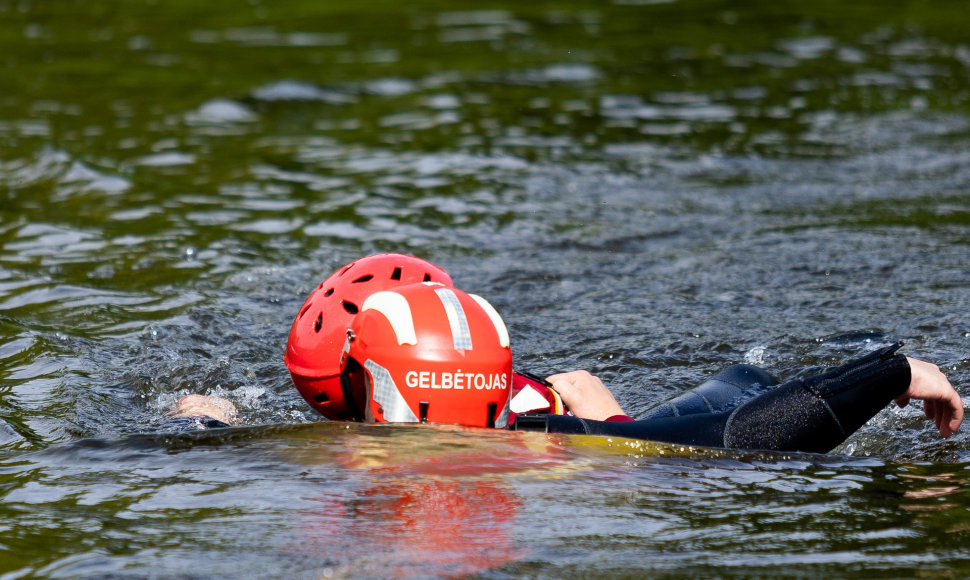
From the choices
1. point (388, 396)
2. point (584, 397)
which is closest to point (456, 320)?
point (388, 396)

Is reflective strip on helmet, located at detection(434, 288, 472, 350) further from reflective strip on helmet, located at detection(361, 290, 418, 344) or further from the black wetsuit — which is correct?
the black wetsuit

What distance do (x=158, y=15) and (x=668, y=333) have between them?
53.7 ft

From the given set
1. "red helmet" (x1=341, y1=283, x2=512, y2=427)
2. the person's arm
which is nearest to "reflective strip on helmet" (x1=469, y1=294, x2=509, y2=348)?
"red helmet" (x1=341, y1=283, x2=512, y2=427)

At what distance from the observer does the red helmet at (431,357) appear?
4637 mm

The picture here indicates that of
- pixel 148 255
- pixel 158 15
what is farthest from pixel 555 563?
pixel 158 15

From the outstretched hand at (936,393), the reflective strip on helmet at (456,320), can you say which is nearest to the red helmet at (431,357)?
the reflective strip on helmet at (456,320)

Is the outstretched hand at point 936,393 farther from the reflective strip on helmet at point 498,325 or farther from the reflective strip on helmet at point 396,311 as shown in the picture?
the reflective strip on helmet at point 396,311

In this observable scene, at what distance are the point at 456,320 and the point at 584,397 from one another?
1.33 meters

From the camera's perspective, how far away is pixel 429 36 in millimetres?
19219

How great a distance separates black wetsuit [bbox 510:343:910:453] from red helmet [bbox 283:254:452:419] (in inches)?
33.6

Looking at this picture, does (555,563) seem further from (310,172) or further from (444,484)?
(310,172)

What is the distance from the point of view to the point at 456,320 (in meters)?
4.70

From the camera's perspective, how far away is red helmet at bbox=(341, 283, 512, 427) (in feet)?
15.2

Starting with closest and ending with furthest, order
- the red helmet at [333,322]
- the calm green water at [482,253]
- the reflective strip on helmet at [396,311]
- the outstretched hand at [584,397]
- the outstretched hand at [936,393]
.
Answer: the calm green water at [482,253], the reflective strip on helmet at [396,311], the outstretched hand at [936,393], the red helmet at [333,322], the outstretched hand at [584,397]
